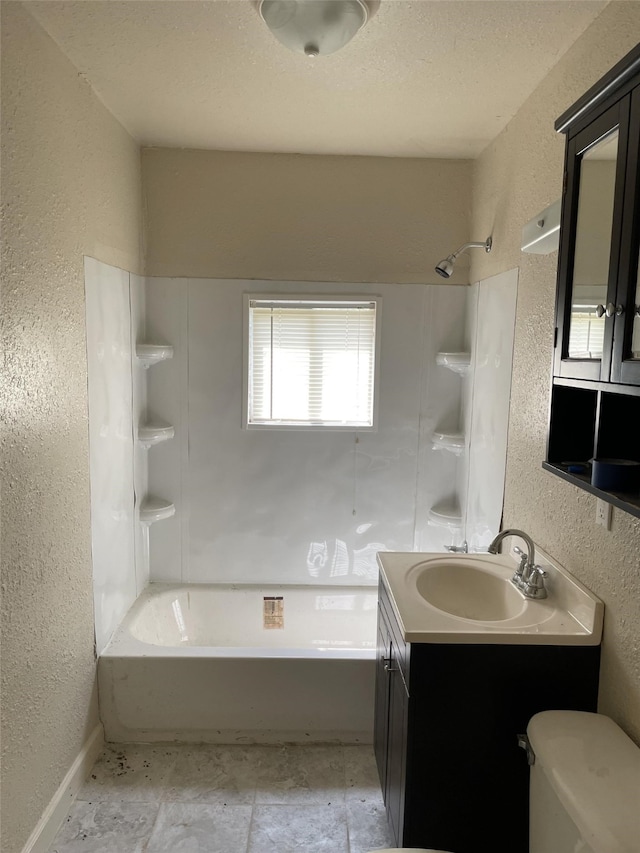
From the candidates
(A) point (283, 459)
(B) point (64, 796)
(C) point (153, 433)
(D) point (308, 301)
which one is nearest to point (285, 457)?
(A) point (283, 459)

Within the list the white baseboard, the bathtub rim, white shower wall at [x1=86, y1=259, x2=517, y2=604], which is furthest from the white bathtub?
white shower wall at [x1=86, y1=259, x2=517, y2=604]

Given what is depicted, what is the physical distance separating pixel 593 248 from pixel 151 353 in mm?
2037

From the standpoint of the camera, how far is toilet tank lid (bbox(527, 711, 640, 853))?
1.05 metres

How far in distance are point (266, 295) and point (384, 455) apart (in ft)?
3.31

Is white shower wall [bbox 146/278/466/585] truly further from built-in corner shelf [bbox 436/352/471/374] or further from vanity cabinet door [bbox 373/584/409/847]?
vanity cabinet door [bbox 373/584/409/847]

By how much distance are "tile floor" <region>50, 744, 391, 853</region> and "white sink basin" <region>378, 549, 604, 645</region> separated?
2.70 feet

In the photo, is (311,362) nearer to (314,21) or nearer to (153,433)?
(153,433)

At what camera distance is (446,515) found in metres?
3.00

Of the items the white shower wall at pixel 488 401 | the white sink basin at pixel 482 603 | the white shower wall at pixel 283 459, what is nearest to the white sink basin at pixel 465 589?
the white sink basin at pixel 482 603

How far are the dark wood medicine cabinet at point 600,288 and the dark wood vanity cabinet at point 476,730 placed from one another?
0.52 m

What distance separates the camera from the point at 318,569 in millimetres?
3152

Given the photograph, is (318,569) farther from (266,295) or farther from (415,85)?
(415,85)

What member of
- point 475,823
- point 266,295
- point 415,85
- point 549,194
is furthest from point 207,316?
point 475,823

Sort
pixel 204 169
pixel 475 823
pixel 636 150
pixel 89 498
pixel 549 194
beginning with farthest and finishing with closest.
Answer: pixel 204 169, pixel 89 498, pixel 549 194, pixel 475 823, pixel 636 150
